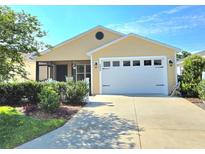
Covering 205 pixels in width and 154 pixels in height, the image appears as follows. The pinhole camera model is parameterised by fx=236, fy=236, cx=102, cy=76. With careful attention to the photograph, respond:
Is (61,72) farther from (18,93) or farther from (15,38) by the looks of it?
(15,38)

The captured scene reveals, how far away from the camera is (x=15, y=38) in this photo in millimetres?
8445

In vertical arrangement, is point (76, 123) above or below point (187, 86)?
below

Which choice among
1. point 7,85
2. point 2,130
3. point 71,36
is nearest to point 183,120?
point 2,130

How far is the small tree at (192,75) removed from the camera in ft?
47.7

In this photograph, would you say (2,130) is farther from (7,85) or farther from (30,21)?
(7,85)

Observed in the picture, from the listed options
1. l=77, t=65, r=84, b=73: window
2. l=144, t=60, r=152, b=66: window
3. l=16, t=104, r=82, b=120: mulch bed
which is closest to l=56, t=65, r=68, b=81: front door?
l=77, t=65, r=84, b=73: window

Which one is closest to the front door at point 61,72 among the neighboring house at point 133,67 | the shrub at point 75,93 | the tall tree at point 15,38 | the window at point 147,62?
the neighboring house at point 133,67

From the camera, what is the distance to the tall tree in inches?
317

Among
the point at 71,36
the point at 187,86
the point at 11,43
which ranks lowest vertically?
the point at 187,86

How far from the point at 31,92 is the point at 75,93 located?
7.08ft

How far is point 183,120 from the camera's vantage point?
8.09 meters

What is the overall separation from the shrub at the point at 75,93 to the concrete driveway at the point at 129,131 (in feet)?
5.98

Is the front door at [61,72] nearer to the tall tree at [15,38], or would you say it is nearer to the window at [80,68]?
the window at [80,68]
